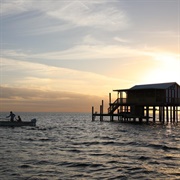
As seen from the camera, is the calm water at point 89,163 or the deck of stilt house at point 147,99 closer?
the calm water at point 89,163

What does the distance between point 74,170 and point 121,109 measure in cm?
5085

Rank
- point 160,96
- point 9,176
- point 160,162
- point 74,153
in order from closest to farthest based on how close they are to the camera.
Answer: point 9,176 → point 160,162 → point 74,153 → point 160,96

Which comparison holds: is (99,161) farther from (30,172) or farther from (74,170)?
(30,172)

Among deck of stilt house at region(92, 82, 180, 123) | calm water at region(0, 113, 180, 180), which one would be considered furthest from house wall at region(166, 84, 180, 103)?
calm water at region(0, 113, 180, 180)


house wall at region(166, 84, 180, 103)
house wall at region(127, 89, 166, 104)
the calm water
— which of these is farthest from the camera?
house wall at region(166, 84, 180, 103)

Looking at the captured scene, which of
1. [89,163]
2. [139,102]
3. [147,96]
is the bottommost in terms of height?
[89,163]

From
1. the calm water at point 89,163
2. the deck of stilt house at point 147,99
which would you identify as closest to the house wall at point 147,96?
the deck of stilt house at point 147,99

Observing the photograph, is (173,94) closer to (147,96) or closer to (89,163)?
(147,96)

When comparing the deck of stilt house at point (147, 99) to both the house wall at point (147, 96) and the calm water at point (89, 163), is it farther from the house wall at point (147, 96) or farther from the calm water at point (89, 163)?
the calm water at point (89, 163)

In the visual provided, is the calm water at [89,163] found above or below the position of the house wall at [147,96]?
below

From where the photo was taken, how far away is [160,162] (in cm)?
2170

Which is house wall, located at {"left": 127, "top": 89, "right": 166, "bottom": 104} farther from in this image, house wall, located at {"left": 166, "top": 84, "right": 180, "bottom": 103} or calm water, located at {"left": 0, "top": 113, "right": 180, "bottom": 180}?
calm water, located at {"left": 0, "top": 113, "right": 180, "bottom": 180}

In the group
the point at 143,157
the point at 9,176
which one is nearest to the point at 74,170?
the point at 9,176

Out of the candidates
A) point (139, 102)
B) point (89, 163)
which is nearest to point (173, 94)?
point (139, 102)
